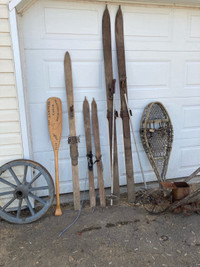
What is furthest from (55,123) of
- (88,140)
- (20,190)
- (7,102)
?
(20,190)

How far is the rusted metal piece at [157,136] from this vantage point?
271cm

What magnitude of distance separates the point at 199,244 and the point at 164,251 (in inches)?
14.6

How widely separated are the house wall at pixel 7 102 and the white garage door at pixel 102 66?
23 cm

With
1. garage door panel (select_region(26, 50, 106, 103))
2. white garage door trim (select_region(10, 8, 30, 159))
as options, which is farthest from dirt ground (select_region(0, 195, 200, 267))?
garage door panel (select_region(26, 50, 106, 103))

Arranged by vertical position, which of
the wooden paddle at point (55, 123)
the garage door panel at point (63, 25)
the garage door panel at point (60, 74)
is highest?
the garage door panel at point (63, 25)

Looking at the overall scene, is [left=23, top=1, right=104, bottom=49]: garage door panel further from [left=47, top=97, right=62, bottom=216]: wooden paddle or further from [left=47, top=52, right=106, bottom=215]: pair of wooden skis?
[left=47, top=97, right=62, bottom=216]: wooden paddle

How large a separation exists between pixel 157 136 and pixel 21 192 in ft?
6.09

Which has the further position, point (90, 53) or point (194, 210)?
point (90, 53)

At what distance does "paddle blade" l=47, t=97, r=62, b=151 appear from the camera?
2426mm

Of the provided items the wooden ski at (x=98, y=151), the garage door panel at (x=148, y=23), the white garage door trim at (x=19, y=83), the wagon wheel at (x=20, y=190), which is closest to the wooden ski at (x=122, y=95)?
the garage door panel at (x=148, y=23)

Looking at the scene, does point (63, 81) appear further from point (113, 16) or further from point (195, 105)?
point (195, 105)

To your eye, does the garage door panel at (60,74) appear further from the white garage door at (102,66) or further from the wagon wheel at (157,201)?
the wagon wheel at (157,201)

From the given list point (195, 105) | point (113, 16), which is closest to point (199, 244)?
point (195, 105)

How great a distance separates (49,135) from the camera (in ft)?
8.39
